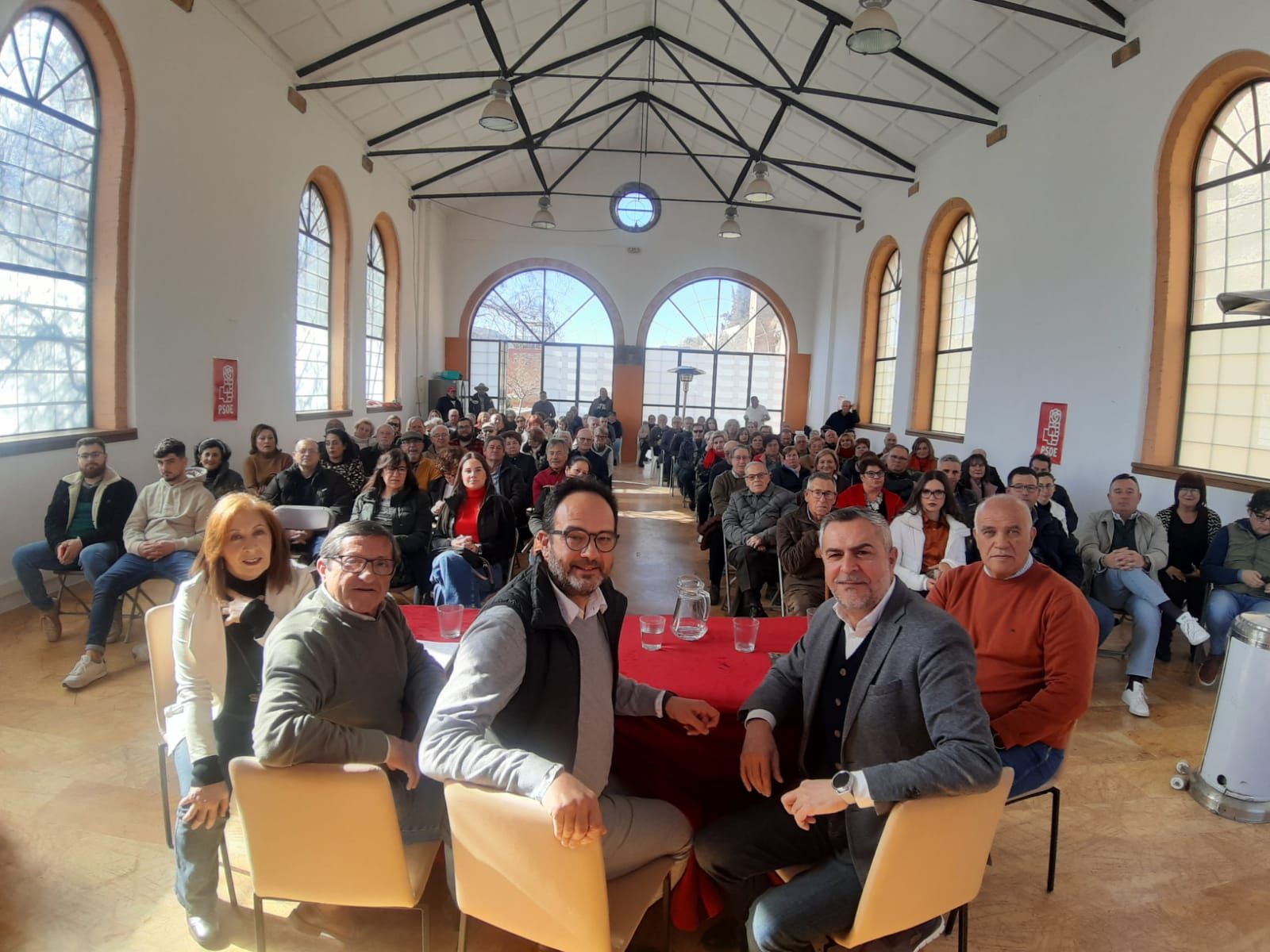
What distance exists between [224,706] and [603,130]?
14.3 metres

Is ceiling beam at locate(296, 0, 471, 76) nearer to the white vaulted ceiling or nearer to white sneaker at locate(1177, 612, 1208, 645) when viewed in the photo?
the white vaulted ceiling

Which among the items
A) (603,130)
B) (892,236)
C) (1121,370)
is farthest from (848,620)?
(603,130)

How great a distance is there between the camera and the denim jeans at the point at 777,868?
1.67 metres

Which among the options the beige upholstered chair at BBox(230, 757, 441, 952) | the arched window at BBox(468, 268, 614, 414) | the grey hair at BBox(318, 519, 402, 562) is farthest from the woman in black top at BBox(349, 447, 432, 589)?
the arched window at BBox(468, 268, 614, 414)

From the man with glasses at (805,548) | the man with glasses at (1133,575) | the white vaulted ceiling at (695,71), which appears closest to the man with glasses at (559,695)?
the man with glasses at (805,548)

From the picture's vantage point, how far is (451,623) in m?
2.61

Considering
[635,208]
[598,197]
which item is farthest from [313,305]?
[635,208]

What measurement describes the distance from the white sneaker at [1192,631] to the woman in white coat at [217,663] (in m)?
4.55

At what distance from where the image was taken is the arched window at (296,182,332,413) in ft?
31.2

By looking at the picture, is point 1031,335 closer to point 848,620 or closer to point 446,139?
point 848,620

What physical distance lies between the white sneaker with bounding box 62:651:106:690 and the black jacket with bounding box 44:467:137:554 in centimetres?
85

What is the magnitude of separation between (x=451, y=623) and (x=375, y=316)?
10976 millimetres

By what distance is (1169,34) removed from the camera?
6027mm

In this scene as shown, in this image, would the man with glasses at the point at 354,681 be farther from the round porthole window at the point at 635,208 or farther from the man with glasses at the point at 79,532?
the round porthole window at the point at 635,208
